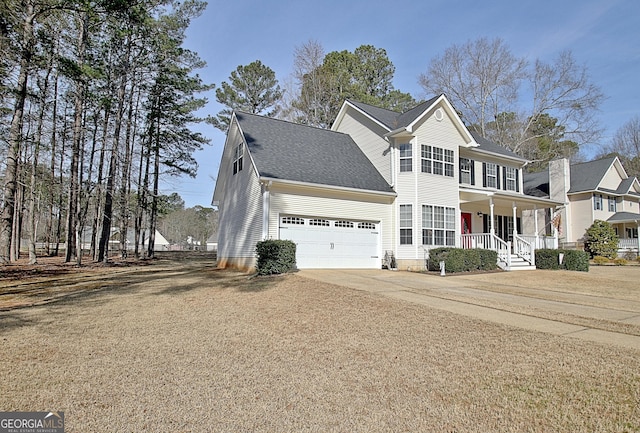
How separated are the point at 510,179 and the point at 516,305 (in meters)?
16.6

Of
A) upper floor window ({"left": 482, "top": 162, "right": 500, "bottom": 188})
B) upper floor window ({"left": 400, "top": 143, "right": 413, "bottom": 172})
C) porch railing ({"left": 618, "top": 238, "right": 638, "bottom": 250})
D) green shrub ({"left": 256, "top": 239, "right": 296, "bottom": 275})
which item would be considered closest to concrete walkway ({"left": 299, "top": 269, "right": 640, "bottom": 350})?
green shrub ({"left": 256, "top": 239, "right": 296, "bottom": 275})

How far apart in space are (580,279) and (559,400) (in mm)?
12163

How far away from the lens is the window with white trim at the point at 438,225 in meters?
17.5

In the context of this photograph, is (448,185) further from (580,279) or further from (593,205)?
(593,205)

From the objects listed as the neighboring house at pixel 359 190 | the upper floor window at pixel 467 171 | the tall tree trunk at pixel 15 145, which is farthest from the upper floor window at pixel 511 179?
the tall tree trunk at pixel 15 145

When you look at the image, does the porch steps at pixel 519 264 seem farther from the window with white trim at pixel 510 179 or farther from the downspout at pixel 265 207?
the downspout at pixel 265 207

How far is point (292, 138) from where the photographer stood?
60.0 feet

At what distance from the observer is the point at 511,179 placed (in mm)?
22750

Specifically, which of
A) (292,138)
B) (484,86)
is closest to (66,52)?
(292,138)

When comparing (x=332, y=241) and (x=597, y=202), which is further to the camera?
(x=597, y=202)

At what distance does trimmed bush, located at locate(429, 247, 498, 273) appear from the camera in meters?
15.3

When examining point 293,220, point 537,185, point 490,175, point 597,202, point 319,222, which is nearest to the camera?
point 293,220

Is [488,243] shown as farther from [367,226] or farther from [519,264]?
[367,226]

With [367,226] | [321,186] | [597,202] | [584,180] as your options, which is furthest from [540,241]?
[584,180]
